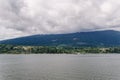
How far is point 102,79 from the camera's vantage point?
3305 inches

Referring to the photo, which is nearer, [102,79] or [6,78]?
[102,79]

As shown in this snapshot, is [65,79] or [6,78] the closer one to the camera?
[65,79]

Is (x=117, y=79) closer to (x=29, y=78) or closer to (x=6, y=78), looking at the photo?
(x=29, y=78)

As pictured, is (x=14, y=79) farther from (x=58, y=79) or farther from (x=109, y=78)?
(x=109, y=78)

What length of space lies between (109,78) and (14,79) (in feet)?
123

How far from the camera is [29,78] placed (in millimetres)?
88438

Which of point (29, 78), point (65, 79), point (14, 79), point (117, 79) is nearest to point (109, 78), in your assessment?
point (117, 79)

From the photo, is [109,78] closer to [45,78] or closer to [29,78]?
[45,78]

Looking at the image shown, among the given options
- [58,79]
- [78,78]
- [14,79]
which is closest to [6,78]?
[14,79]

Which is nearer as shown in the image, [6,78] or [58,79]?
[58,79]

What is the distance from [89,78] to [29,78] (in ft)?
78.4

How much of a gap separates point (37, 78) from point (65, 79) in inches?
456

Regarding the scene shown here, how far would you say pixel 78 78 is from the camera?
288 feet

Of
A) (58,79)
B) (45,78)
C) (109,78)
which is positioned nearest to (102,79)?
(109,78)
